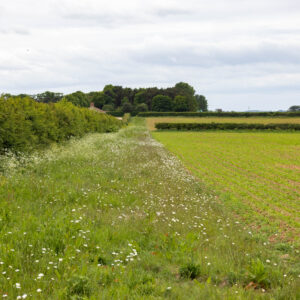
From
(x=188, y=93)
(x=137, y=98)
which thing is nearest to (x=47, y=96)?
(x=137, y=98)

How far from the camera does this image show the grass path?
4.40 meters

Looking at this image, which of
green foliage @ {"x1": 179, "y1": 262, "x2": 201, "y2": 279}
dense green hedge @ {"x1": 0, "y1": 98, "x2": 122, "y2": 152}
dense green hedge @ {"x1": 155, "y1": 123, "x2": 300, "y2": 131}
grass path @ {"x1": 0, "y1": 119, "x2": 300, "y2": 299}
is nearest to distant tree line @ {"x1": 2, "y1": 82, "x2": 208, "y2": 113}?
dense green hedge @ {"x1": 155, "y1": 123, "x2": 300, "y2": 131}

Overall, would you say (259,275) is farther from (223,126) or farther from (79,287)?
(223,126)

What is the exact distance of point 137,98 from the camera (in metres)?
143

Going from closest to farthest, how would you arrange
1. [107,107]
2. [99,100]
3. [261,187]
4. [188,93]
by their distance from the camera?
[261,187], [107,107], [188,93], [99,100]

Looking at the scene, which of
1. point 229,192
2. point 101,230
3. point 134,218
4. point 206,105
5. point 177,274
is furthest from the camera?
point 206,105

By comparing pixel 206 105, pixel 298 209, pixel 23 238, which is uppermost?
pixel 206 105

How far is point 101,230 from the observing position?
6.61m

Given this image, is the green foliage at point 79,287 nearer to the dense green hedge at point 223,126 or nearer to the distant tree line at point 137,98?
the dense green hedge at point 223,126

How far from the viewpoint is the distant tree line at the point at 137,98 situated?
11781cm

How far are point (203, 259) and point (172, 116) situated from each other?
93.1 m

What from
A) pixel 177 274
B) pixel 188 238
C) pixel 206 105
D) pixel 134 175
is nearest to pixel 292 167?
pixel 134 175

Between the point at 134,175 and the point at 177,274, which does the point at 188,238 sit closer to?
the point at 177,274

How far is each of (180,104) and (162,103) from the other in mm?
8245
